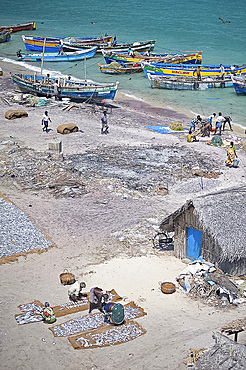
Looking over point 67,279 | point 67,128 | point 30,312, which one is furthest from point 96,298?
point 67,128

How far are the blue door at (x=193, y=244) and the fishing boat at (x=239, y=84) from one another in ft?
90.4

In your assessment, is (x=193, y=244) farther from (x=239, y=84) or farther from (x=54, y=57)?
(x=54, y=57)

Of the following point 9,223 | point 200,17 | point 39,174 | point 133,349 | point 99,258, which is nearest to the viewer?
point 133,349

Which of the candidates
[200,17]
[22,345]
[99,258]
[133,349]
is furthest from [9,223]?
[200,17]

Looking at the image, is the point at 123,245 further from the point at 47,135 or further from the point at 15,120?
the point at 15,120

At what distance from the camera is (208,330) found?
36.4 feet

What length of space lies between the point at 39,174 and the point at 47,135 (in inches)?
238

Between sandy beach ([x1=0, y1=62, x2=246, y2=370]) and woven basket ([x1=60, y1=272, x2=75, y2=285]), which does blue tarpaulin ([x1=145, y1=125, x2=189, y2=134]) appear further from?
woven basket ([x1=60, y1=272, x2=75, y2=285])

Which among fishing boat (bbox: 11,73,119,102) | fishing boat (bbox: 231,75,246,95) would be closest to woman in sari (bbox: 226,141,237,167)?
fishing boat (bbox: 11,73,119,102)

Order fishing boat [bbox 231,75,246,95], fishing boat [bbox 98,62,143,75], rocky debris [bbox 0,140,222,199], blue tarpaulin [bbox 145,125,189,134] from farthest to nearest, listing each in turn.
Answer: fishing boat [bbox 98,62,143,75] < fishing boat [bbox 231,75,246,95] < blue tarpaulin [bbox 145,125,189,134] < rocky debris [bbox 0,140,222,199]

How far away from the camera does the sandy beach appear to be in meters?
10.5

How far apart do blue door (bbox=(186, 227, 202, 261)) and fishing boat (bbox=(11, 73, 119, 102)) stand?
1990 centimetres

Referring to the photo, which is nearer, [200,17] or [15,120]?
[15,120]

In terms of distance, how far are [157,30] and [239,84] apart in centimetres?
4611
